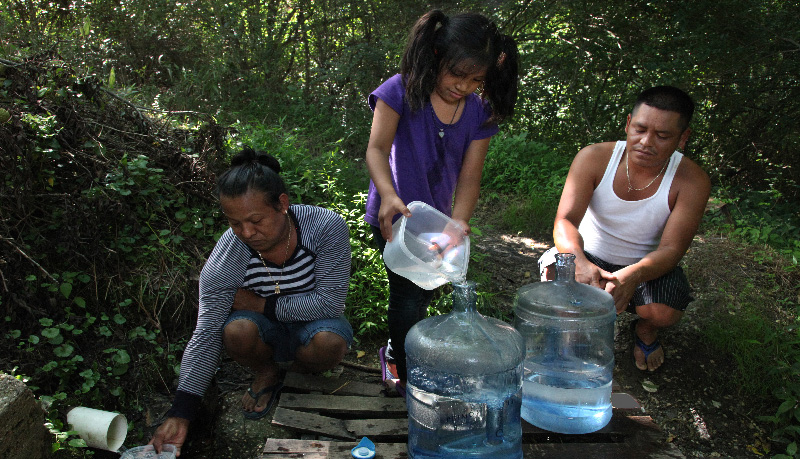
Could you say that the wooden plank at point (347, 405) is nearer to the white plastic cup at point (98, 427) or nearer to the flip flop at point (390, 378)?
the flip flop at point (390, 378)

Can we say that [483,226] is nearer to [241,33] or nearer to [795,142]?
[795,142]

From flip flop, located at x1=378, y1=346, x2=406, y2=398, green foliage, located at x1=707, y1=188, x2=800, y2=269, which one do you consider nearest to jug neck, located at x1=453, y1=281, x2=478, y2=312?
flip flop, located at x1=378, y1=346, x2=406, y2=398

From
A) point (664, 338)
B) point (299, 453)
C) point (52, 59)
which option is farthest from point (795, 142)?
point (52, 59)

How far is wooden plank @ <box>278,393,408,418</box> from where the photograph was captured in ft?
9.63

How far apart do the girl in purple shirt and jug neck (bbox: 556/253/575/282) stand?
1.37ft

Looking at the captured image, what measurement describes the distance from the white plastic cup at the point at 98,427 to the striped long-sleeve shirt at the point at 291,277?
0.48 m

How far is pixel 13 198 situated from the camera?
3.23m

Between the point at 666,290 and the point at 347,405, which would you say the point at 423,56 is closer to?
the point at 347,405

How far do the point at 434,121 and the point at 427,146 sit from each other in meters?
0.11

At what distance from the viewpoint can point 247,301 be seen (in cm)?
297

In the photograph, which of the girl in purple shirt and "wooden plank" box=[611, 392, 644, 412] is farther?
"wooden plank" box=[611, 392, 644, 412]

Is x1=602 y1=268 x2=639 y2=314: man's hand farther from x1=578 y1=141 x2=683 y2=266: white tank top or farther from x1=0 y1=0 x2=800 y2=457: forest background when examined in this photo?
x1=0 y1=0 x2=800 y2=457: forest background

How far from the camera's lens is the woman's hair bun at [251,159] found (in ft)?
8.89

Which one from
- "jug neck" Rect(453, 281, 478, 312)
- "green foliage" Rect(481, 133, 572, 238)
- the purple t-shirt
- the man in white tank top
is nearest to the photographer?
"jug neck" Rect(453, 281, 478, 312)
